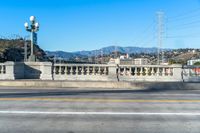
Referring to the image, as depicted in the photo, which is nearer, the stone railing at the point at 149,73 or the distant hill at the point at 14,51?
the stone railing at the point at 149,73

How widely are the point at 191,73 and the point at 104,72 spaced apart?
5.17 m

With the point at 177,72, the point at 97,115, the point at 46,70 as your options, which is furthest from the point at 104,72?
the point at 97,115

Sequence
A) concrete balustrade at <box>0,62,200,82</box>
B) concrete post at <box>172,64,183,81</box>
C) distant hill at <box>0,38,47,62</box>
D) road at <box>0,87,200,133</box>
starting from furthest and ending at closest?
distant hill at <box>0,38,47,62</box> < concrete balustrade at <box>0,62,200,82</box> < concrete post at <box>172,64,183,81</box> < road at <box>0,87,200,133</box>

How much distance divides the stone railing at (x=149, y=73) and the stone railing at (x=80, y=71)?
1.01 m

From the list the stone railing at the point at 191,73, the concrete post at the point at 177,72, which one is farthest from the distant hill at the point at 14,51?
the concrete post at the point at 177,72

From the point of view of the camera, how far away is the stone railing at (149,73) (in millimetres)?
23734

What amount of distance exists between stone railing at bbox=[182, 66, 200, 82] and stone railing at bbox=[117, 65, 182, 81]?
1.70ft

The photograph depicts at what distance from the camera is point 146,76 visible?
23.9 meters

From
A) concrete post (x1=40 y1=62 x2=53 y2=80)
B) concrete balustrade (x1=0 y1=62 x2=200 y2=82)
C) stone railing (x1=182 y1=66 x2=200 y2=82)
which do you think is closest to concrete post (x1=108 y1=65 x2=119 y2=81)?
concrete balustrade (x1=0 y1=62 x2=200 y2=82)

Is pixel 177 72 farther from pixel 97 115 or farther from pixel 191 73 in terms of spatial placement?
pixel 97 115

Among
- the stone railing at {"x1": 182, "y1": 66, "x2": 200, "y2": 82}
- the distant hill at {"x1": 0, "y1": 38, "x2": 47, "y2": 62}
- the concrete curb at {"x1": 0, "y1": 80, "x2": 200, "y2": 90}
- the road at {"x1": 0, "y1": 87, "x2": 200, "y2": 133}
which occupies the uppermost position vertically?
the distant hill at {"x1": 0, "y1": 38, "x2": 47, "y2": 62}

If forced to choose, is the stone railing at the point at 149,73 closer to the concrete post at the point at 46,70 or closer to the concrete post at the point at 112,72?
the concrete post at the point at 112,72

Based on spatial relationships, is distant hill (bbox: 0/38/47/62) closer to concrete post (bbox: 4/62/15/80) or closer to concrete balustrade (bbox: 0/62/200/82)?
concrete balustrade (bbox: 0/62/200/82)

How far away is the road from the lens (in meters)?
8.91
